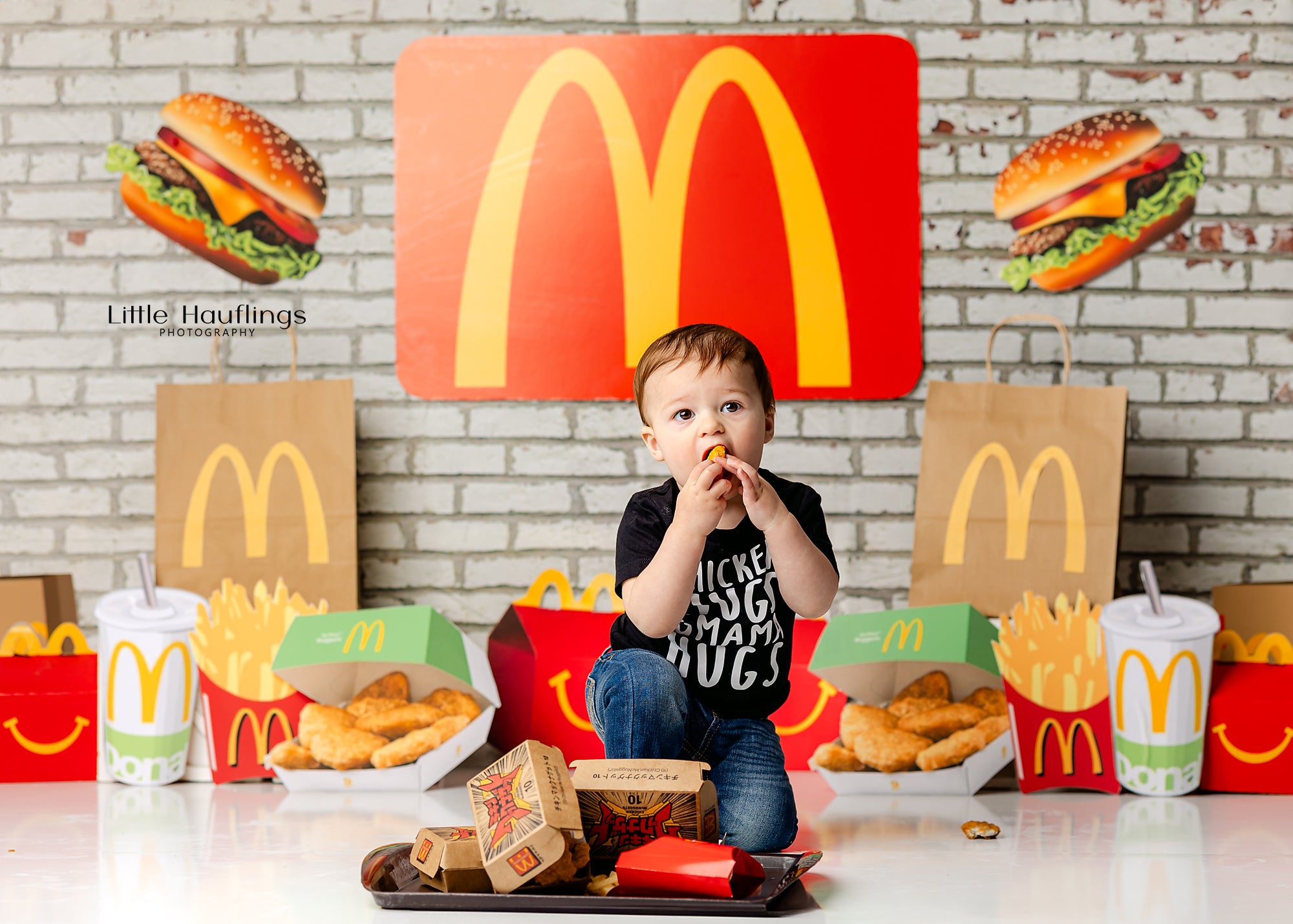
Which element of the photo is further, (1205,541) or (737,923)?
(1205,541)

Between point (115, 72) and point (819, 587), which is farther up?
point (115, 72)

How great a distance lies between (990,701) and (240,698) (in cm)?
142

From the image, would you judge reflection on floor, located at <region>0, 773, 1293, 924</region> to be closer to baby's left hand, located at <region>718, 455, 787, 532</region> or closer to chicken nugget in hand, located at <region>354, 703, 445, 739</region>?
chicken nugget in hand, located at <region>354, 703, 445, 739</region>

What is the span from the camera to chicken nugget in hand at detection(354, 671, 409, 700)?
2.15 meters

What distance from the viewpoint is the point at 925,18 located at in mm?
2561

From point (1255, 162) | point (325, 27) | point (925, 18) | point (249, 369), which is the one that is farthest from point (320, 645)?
point (1255, 162)

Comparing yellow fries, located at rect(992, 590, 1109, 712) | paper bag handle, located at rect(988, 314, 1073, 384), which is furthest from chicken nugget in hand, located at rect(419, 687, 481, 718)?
paper bag handle, located at rect(988, 314, 1073, 384)

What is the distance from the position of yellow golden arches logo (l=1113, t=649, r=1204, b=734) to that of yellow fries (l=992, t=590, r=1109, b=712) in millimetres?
83

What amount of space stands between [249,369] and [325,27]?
2.62 feet

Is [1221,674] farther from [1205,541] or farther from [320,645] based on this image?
[320,645]

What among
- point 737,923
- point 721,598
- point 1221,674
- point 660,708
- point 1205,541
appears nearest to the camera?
point 737,923

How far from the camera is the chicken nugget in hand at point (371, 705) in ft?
7.00

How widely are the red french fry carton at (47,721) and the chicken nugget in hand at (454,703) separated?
67 centimetres

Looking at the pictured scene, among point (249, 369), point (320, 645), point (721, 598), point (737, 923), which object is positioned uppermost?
point (249, 369)
